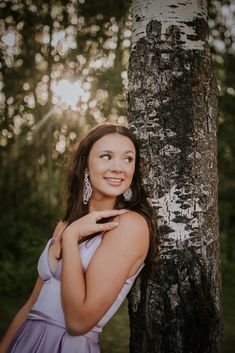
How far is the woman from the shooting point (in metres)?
2.01

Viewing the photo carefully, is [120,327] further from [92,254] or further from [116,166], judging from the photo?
[116,166]

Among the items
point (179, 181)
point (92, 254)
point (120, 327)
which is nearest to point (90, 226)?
point (92, 254)

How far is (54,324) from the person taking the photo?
2207mm

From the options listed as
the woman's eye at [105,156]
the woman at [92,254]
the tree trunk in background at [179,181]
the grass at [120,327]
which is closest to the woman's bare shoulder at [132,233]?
the woman at [92,254]

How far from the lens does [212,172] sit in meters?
2.34

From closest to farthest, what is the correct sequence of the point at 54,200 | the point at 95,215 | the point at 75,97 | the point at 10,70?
1. the point at 95,215
2. the point at 75,97
3. the point at 10,70
4. the point at 54,200

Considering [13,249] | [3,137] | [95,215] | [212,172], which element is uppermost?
[3,137]

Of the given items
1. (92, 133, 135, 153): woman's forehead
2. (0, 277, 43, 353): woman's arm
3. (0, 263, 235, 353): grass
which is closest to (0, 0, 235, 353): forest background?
Answer: (0, 263, 235, 353): grass

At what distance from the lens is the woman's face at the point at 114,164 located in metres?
2.32

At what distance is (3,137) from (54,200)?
90.2 inches

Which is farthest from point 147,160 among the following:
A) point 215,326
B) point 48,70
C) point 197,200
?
point 48,70

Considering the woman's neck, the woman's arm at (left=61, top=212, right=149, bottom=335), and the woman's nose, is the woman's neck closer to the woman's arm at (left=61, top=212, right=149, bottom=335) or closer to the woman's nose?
the woman's nose

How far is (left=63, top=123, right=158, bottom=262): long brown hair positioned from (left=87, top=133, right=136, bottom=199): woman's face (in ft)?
0.14

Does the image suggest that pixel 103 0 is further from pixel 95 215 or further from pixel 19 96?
pixel 95 215
